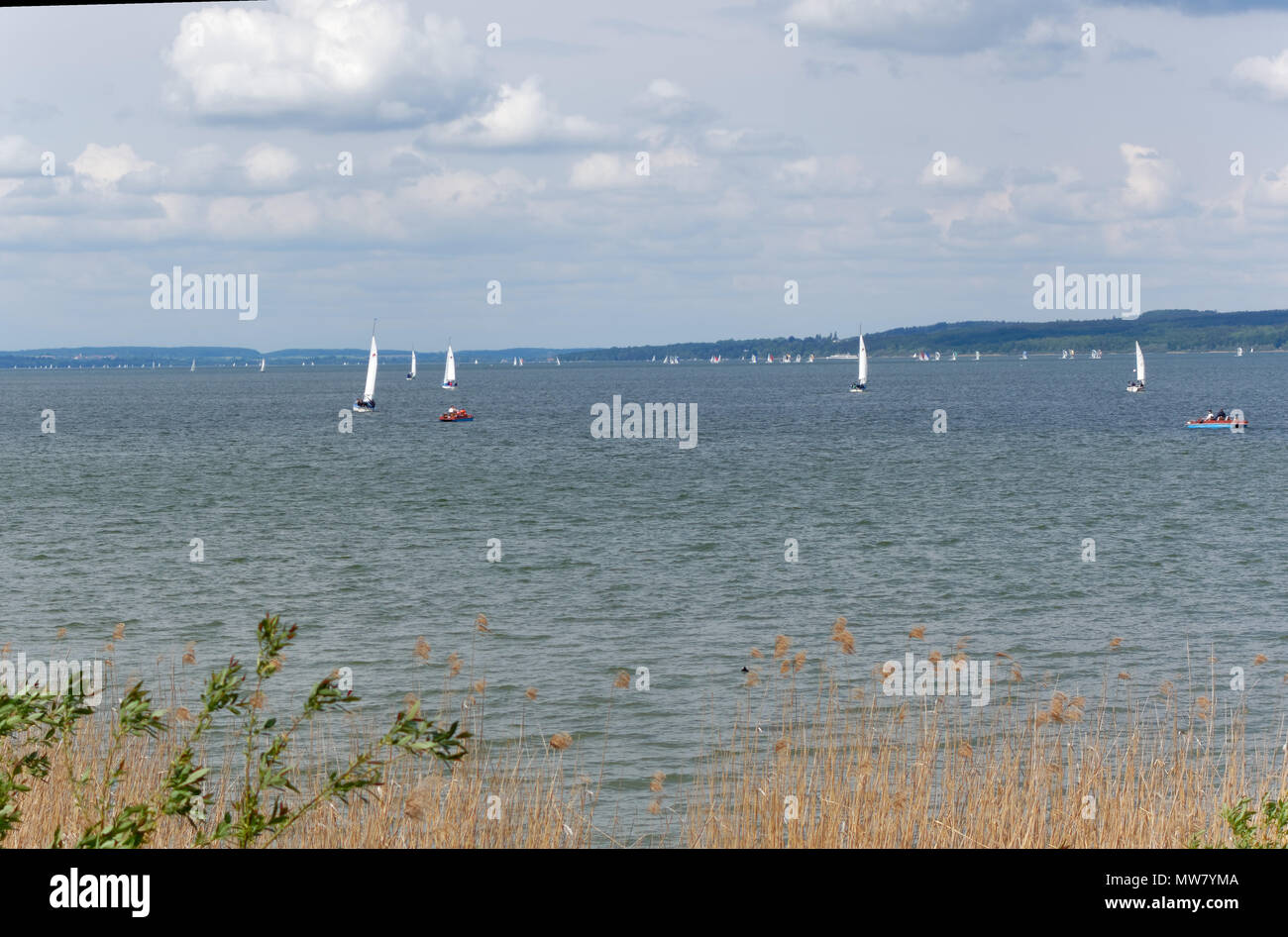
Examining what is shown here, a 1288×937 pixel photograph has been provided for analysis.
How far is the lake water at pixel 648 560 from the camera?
2458 centimetres

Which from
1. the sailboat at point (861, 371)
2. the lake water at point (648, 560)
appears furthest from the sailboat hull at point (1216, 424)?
the sailboat at point (861, 371)

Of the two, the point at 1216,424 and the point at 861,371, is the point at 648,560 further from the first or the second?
the point at 861,371

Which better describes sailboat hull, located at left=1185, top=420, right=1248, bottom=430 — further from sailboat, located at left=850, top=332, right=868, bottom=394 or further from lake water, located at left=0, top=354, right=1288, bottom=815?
sailboat, located at left=850, top=332, right=868, bottom=394

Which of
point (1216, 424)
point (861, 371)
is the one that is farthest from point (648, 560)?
point (861, 371)

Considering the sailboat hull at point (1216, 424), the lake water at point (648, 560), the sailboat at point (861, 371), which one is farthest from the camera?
the sailboat at point (861, 371)

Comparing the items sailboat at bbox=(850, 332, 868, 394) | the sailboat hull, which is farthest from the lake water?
sailboat at bbox=(850, 332, 868, 394)

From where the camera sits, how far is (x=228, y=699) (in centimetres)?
550

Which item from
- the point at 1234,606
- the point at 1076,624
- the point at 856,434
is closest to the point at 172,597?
the point at 1076,624

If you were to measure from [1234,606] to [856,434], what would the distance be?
6398cm

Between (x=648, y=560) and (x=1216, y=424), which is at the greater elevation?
(x=1216, y=424)

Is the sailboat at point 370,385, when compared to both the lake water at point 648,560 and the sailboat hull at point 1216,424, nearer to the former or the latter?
the lake water at point 648,560

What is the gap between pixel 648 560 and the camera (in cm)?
3859

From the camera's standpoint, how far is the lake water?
968 inches
